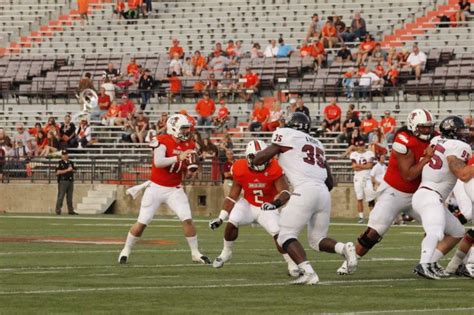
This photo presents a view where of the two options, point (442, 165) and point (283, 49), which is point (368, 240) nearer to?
point (442, 165)

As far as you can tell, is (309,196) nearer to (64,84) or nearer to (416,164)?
(416,164)

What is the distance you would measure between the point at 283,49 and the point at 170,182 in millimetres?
21070

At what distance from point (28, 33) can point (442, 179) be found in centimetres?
3194

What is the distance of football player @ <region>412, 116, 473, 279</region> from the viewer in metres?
14.4

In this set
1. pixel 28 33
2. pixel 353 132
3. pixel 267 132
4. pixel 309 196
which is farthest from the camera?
pixel 28 33

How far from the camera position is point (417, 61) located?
35250 mm

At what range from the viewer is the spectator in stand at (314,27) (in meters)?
38.4

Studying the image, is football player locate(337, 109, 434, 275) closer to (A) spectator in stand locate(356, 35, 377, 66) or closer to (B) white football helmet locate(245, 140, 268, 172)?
(B) white football helmet locate(245, 140, 268, 172)

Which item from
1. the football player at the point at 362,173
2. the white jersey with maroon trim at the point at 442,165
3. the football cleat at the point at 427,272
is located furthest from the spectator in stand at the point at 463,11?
the football cleat at the point at 427,272

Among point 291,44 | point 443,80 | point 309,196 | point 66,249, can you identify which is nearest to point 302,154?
point 309,196

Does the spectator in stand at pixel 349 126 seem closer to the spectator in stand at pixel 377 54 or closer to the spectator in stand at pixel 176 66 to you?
the spectator in stand at pixel 377 54

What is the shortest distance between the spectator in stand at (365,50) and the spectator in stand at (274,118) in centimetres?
278

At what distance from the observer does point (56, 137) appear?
35.7 metres

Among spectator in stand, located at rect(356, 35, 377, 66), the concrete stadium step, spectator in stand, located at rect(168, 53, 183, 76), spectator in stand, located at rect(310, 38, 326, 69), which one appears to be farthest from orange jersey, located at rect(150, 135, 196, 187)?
spectator in stand, located at rect(168, 53, 183, 76)
